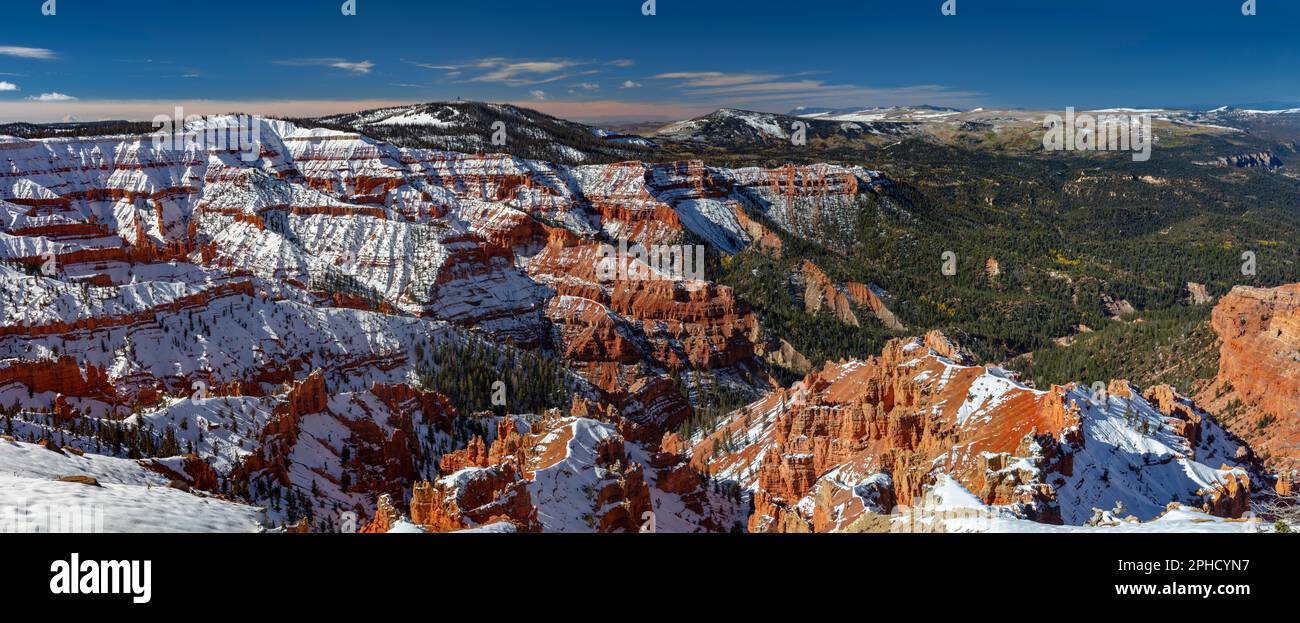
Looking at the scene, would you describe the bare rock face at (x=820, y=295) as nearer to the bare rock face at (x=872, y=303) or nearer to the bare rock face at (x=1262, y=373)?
the bare rock face at (x=872, y=303)

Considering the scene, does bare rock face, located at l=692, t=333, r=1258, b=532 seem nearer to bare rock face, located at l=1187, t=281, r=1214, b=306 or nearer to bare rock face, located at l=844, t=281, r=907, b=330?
bare rock face, located at l=844, t=281, r=907, b=330

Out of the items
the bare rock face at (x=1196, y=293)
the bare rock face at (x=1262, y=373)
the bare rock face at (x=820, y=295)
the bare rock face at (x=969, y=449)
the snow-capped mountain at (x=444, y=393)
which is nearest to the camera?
the bare rock face at (x=969, y=449)

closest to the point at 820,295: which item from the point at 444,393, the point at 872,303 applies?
the point at 872,303

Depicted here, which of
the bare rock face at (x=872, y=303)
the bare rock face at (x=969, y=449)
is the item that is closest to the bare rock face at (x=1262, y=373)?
the bare rock face at (x=969, y=449)

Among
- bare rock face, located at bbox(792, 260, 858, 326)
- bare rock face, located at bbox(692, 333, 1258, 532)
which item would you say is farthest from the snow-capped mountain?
bare rock face, located at bbox(792, 260, 858, 326)

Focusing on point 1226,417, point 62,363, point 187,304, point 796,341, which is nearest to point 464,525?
point 62,363

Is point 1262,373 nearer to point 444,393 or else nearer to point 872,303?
point 872,303

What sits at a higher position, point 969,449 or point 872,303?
point 872,303

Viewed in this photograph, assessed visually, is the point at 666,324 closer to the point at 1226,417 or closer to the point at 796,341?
the point at 796,341
